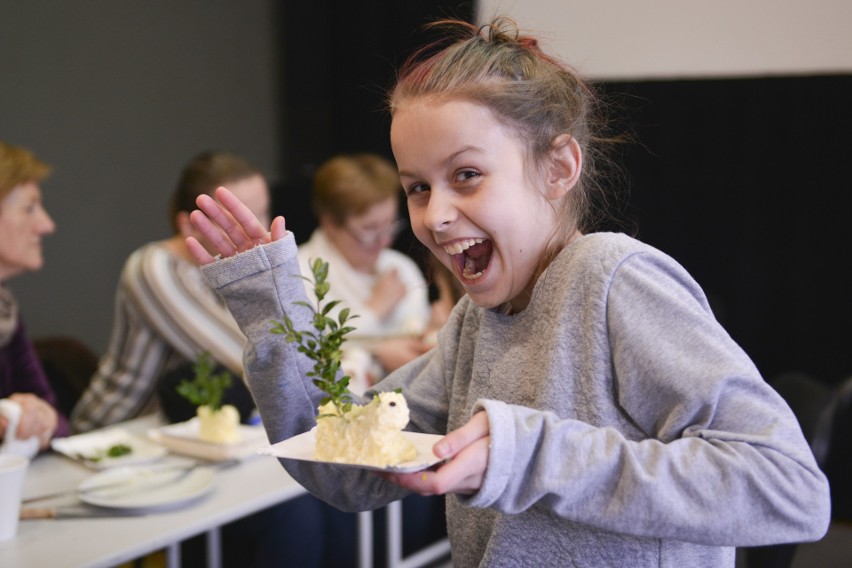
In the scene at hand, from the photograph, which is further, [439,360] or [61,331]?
[61,331]

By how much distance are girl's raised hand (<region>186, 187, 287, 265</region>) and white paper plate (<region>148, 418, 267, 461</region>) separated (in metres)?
0.92

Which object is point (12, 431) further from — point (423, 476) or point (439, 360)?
point (423, 476)

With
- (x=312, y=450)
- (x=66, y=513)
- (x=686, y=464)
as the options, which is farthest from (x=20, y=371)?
(x=686, y=464)

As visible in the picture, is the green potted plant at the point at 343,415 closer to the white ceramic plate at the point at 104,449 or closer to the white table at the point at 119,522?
the white table at the point at 119,522

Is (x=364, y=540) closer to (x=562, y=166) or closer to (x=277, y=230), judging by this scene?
(x=277, y=230)

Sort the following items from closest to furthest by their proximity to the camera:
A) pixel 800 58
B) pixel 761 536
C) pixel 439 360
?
1. pixel 761 536
2. pixel 439 360
3. pixel 800 58

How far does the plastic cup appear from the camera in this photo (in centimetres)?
160

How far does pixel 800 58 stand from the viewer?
291 centimetres

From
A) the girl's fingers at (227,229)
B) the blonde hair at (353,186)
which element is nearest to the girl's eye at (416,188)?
the girl's fingers at (227,229)

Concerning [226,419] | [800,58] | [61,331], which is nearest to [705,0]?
Answer: [800,58]

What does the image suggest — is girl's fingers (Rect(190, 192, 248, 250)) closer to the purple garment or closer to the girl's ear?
the girl's ear

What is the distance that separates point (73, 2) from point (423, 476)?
11.2ft

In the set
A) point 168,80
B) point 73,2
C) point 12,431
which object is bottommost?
point 12,431

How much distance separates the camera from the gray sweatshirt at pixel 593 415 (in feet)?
2.90
